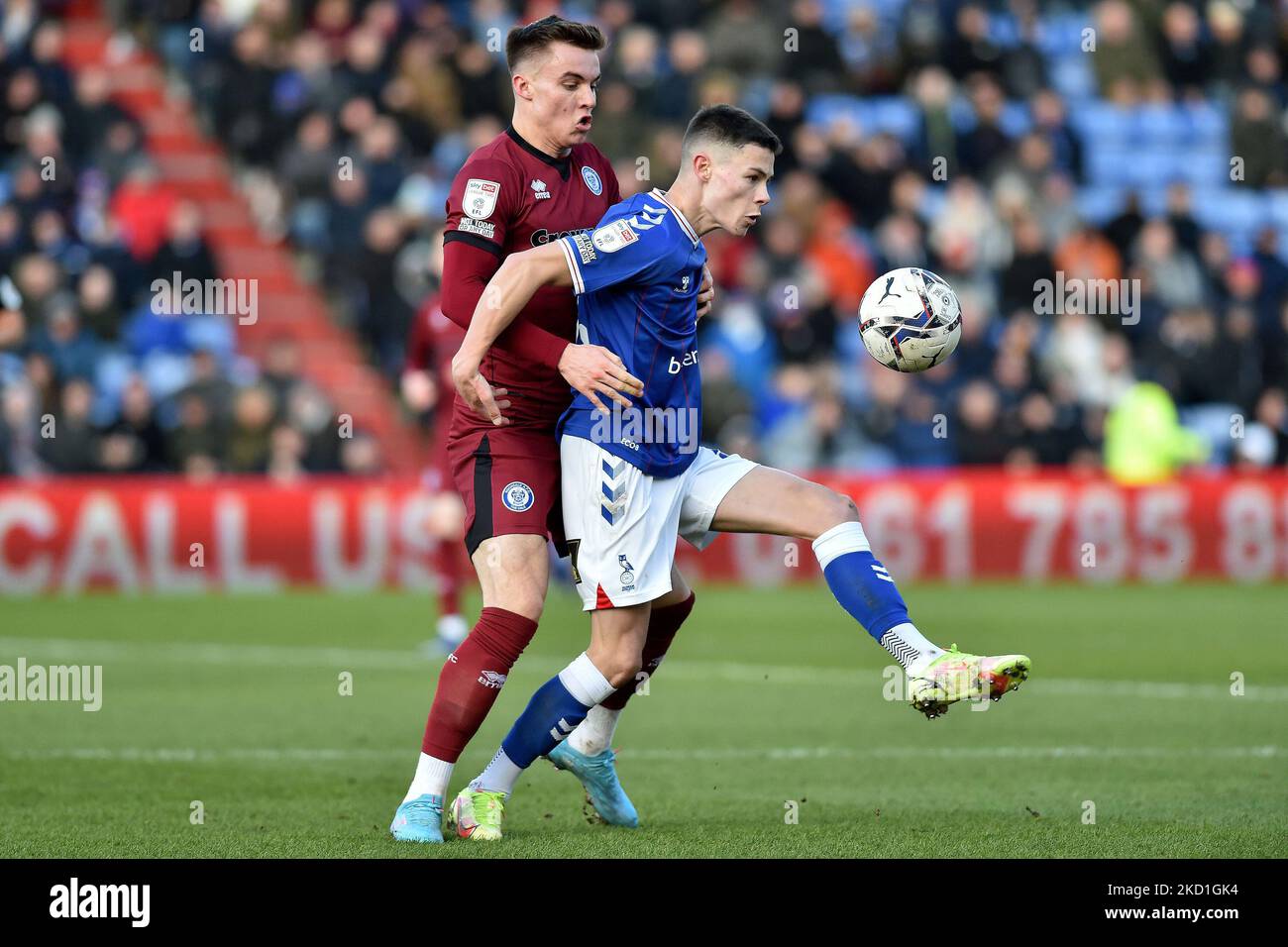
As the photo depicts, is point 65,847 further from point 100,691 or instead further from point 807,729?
point 100,691

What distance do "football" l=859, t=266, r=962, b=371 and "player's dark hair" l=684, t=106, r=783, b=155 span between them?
2.09 feet

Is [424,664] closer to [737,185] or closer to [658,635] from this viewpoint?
[658,635]

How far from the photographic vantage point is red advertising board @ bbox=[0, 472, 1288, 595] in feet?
54.7

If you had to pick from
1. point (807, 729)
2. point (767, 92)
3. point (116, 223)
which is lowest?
point (807, 729)

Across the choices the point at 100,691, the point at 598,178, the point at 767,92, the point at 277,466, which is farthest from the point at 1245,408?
the point at 598,178

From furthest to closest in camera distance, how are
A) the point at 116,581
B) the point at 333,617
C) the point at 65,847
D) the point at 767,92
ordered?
the point at 767,92, the point at 116,581, the point at 333,617, the point at 65,847

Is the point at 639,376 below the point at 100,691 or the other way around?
the other way around

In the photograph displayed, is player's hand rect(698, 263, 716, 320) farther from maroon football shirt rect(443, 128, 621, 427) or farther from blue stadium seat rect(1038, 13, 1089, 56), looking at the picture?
blue stadium seat rect(1038, 13, 1089, 56)

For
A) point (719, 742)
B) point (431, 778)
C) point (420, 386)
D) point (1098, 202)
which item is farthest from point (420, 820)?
point (1098, 202)

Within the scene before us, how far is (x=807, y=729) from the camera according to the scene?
9328mm

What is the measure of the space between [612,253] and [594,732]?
1684mm

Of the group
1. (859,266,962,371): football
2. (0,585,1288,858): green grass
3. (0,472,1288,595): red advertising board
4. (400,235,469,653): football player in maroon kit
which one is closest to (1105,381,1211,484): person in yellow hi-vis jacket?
(0,472,1288,595): red advertising board

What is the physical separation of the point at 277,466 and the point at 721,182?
11.9m

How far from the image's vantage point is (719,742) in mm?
8953
